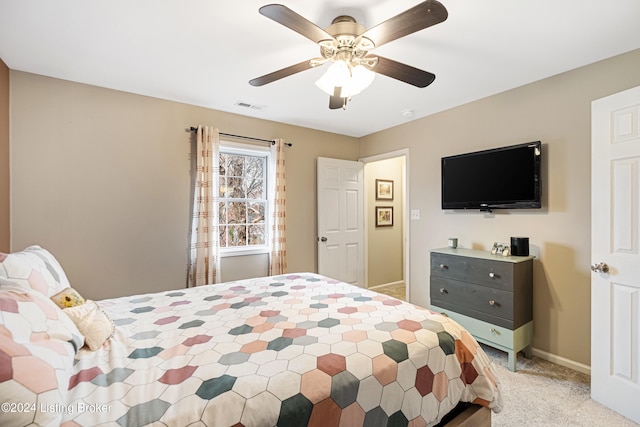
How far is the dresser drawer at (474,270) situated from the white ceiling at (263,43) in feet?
5.46

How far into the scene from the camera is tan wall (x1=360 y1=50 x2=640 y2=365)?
2.42m

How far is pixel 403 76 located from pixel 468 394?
186 centimetres

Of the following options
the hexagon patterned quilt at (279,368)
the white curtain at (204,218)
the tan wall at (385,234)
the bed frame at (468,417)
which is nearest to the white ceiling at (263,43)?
the white curtain at (204,218)

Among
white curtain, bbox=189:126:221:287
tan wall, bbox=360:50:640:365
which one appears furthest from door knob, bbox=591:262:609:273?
white curtain, bbox=189:126:221:287

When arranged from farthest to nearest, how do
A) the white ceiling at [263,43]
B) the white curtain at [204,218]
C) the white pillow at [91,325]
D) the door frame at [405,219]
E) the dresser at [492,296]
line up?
the door frame at [405,219] < the white curtain at [204,218] < the dresser at [492,296] < the white ceiling at [263,43] < the white pillow at [91,325]

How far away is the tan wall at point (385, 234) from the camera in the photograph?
4.95 metres

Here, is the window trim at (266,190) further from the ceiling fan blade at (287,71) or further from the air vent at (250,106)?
the ceiling fan blade at (287,71)

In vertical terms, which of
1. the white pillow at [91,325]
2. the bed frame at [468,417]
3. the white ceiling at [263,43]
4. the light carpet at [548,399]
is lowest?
the light carpet at [548,399]

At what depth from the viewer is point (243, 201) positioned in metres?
3.77

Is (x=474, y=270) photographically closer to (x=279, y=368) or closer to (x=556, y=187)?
(x=556, y=187)

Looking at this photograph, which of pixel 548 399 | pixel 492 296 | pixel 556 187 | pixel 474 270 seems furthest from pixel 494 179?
pixel 548 399

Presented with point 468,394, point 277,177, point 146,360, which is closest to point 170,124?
point 277,177

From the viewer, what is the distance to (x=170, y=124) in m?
3.19

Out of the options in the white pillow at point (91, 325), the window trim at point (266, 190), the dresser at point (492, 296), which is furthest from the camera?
the window trim at point (266, 190)
